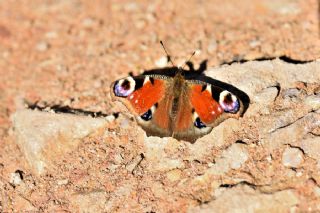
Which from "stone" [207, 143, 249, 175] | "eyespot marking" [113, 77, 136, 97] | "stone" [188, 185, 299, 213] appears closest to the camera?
"stone" [188, 185, 299, 213]

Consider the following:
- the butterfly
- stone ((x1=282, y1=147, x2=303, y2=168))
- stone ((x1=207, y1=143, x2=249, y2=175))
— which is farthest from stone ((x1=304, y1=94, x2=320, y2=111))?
stone ((x1=207, y1=143, x2=249, y2=175))

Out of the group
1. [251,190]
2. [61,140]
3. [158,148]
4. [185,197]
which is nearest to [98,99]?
[61,140]

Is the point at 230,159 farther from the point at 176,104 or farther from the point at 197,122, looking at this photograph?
the point at 176,104

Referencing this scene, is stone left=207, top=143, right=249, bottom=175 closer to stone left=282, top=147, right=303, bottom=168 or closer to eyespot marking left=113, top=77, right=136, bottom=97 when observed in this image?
stone left=282, top=147, right=303, bottom=168

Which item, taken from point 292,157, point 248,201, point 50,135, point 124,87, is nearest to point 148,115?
point 124,87

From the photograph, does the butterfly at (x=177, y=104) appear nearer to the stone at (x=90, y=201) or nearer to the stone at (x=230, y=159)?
the stone at (x=230, y=159)

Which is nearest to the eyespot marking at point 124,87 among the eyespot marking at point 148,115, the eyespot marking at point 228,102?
the eyespot marking at point 148,115

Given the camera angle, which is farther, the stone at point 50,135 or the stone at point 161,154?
the stone at point 50,135
